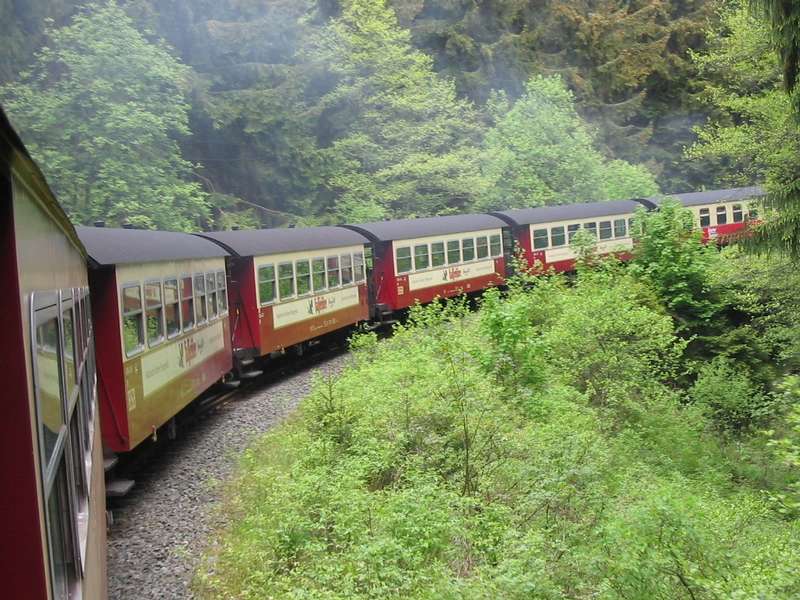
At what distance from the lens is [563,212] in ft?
76.5

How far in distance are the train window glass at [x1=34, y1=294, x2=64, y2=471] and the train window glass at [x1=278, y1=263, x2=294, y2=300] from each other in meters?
11.5

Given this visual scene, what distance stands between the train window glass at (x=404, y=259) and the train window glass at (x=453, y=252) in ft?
5.04

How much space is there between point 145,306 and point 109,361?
3.47 feet

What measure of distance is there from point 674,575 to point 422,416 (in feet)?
12.8

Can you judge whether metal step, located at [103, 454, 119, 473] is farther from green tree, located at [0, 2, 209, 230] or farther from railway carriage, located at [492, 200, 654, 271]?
railway carriage, located at [492, 200, 654, 271]

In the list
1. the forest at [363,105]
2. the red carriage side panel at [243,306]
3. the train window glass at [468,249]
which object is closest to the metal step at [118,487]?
the red carriage side panel at [243,306]

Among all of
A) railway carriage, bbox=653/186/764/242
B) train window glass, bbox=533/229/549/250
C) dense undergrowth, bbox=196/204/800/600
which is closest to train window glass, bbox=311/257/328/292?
dense undergrowth, bbox=196/204/800/600

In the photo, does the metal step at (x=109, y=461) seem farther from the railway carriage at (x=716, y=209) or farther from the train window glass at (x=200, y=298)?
the railway carriage at (x=716, y=209)

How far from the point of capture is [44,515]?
1.88m

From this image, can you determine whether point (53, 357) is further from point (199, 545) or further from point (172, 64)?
point (172, 64)

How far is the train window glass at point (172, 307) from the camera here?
360 inches

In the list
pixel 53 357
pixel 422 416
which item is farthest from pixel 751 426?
pixel 53 357

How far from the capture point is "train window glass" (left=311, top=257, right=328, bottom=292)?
15289 mm

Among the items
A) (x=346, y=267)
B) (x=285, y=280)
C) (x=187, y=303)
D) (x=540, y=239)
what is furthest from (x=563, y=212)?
(x=187, y=303)
